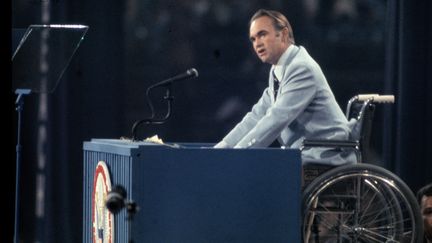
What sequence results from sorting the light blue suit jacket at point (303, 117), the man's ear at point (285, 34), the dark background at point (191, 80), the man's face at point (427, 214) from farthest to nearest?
the dark background at point (191, 80) → the man's face at point (427, 214) → the man's ear at point (285, 34) → the light blue suit jacket at point (303, 117)

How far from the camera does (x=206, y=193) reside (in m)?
3.38

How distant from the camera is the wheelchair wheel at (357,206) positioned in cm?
364

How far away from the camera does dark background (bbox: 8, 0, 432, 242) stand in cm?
509

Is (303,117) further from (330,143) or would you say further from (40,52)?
(40,52)

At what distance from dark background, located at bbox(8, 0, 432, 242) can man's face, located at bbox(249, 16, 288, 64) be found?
3.47ft

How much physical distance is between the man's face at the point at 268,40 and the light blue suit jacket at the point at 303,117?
13 cm

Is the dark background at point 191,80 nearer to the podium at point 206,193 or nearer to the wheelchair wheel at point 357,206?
the wheelchair wheel at point 357,206

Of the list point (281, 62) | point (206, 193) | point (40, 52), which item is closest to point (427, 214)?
point (281, 62)

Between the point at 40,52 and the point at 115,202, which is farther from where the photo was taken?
the point at 40,52

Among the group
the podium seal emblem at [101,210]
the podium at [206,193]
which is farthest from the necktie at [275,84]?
the podium seal emblem at [101,210]

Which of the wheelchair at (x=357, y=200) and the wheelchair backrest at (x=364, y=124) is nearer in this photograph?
the wheelchair at (x=357, y=200)

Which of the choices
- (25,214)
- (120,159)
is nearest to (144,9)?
(25,214)

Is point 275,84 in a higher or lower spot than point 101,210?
higher

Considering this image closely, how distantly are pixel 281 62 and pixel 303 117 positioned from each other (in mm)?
299
